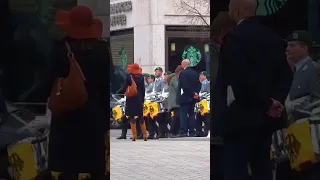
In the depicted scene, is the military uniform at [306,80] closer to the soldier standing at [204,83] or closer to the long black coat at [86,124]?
the long black coat at [86,124]

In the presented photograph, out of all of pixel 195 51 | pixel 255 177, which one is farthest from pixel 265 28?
pixel 195 51

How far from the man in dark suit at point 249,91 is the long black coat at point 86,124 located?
100 cm

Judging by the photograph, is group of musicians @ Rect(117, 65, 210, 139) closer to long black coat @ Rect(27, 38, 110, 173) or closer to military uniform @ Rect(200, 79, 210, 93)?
military uniform @ Rect(200, 79, 210, 93)

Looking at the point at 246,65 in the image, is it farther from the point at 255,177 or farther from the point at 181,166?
the point at 181,166

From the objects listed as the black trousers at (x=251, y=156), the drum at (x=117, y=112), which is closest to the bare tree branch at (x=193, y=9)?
the drum at (x=117, y=112)

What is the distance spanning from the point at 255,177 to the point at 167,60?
2847 centimetres

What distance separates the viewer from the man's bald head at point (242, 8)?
19.6 feet

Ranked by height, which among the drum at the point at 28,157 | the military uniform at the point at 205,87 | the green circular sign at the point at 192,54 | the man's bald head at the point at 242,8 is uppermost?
the green circular sign at the point at 192,54

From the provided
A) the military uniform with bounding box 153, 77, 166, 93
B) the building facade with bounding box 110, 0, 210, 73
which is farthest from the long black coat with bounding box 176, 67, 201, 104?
the building facade with bounding box 110, 0, 210, 73

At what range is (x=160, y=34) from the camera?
33.8 meters

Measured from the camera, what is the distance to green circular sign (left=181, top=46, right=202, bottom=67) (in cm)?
3053

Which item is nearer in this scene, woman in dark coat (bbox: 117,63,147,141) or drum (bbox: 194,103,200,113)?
woman in dark coat (bbox: 117,63,147,141)

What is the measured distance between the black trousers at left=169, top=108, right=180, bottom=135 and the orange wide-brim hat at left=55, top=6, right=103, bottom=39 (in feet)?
36.5

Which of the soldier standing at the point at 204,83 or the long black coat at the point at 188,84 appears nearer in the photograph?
the long black coat at the point at 188,84
